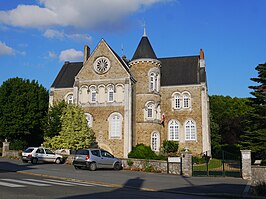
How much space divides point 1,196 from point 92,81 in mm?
27961

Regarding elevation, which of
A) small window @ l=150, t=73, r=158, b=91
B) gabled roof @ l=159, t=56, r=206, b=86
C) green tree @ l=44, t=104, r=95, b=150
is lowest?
green tree @ l=44, t=104, r=95, b=150

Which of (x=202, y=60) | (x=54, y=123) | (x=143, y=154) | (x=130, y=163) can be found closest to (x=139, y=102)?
(x=143, y=154)

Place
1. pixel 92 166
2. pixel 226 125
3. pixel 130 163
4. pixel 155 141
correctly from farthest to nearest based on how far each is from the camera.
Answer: pixel 226 125 → pixel 155 141 → pixel 130 163 → pixel 92 166

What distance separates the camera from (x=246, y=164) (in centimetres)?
1920

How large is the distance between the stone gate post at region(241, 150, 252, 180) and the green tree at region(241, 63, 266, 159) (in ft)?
14.3

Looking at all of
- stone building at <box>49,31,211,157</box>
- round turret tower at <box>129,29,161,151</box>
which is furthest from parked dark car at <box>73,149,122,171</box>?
round turret tower at <box>129,29,161,151</box>

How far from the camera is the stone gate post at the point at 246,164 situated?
1900 centimetres

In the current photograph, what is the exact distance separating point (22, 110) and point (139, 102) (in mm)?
14675

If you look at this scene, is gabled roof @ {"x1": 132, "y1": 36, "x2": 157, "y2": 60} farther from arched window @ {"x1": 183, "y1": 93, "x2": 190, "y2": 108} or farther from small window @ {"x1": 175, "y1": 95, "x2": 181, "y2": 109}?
arched window @ {"x1": 183, "y1": 93, "x2": 190, "y2": 108}

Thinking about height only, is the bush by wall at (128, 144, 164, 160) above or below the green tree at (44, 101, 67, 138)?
below

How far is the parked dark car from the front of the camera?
867 inches

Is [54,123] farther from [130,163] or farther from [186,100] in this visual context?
[186,100]

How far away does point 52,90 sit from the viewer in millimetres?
42188

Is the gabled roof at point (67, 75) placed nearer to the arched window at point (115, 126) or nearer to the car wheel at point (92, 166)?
the arched window at point (115, 126)
